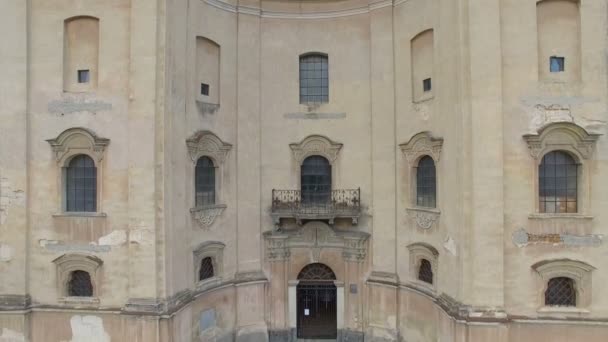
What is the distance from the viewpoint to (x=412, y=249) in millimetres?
16422

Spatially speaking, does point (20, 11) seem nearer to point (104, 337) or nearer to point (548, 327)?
point (104, 337)

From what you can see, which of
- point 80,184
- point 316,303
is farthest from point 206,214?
point 316,303

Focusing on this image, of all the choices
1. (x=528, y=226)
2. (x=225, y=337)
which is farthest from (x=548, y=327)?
(x=225, y=337)

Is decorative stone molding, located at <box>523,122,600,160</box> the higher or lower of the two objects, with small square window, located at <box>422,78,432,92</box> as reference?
lower

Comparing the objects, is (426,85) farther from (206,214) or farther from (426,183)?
(206,214)

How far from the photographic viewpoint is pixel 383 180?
57.0 feet

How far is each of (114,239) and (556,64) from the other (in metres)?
15.3

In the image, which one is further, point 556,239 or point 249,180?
point 249,180

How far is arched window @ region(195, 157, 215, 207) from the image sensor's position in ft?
53.2

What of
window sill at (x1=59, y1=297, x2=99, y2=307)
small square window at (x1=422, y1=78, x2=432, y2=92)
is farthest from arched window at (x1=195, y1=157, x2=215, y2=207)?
small square window at (x1=422, y1=78, x2=432, y2=92)

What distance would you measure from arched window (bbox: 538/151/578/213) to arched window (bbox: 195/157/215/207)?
1148 centimetres

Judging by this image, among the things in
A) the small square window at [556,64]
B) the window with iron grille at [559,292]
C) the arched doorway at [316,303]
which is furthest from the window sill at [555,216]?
the arched doorway at [316,303]

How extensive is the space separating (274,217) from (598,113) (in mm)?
11721

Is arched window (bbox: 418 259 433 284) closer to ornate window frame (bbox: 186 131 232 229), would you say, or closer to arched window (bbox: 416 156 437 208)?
arched window (bbox: 416 156 437 208)
